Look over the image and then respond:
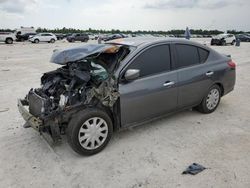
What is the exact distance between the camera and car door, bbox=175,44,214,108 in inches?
166

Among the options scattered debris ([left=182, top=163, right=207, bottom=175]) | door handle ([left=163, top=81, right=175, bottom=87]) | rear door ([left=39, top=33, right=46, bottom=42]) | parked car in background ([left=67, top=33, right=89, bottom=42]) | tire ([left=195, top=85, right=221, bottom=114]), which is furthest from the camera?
parked car in background ([left=67, top=33, right=89, bottom=42])

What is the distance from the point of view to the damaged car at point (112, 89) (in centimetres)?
335

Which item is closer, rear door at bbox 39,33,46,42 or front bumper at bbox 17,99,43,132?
front bumper at bbox 17,99,43,132

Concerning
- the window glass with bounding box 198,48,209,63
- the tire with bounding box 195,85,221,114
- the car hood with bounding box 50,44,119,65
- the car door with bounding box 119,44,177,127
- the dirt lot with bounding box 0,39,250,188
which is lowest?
the dirt lot with bounding box 0,39,250,188

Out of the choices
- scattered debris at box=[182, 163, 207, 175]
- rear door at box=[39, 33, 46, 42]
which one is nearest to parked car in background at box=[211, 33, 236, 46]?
rear door at box=[39, 33, 46, 42]

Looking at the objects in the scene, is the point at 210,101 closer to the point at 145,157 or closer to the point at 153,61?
the point at 153,61

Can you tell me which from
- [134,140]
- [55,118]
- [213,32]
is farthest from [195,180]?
[213,32]

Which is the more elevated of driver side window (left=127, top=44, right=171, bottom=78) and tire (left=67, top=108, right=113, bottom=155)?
driver side window (left=127, top=44, right=171, bottom=78)

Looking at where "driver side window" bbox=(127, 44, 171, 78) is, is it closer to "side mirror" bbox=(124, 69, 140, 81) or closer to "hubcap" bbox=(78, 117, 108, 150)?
"side mirror" bbox=(124, 69, 140, 81)

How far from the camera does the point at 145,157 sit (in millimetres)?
3354

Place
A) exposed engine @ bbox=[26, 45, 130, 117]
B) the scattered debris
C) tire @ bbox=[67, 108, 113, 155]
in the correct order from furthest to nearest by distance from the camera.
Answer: exposed engine @ bbox=[26, 45, 130, 117] → tire @ bbox=[67, 108, 113, 155] → the scattered debris

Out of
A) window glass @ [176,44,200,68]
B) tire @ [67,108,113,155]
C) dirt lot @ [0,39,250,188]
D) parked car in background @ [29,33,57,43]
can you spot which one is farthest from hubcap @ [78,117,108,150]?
parked car in background @ [29,33,57,43]

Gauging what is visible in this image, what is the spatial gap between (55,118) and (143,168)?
Result: 4.51 ft

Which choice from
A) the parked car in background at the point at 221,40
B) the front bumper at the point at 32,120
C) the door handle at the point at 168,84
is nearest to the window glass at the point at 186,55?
the door handle at the point at 168,84
